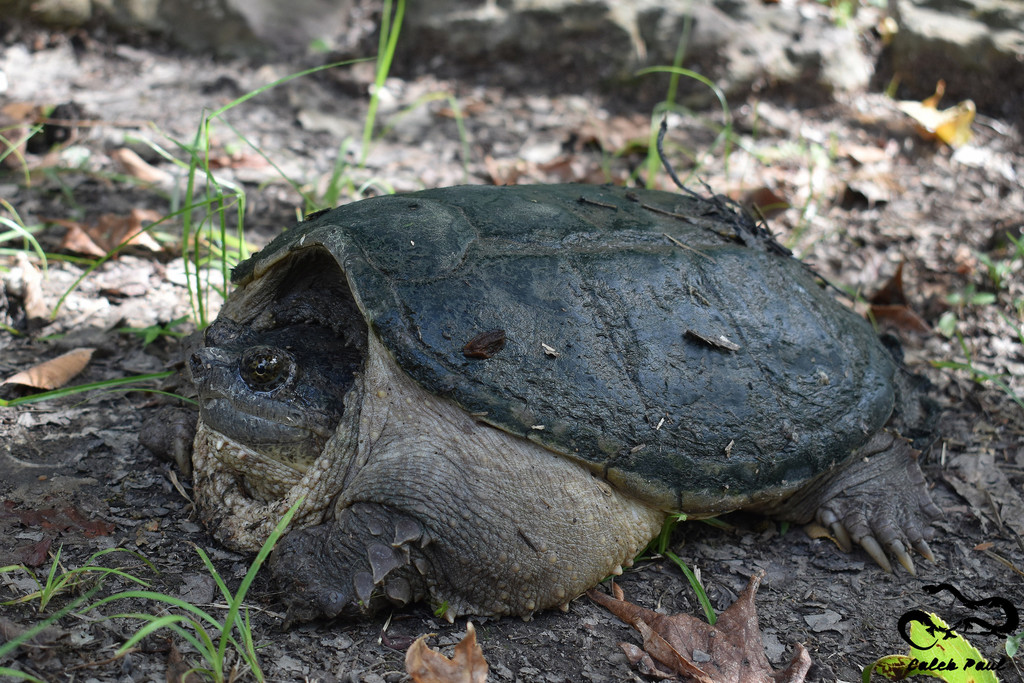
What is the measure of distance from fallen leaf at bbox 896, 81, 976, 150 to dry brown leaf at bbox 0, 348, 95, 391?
488 centimetres

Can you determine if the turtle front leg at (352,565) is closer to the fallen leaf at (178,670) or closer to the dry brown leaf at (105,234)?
the fallen leaf at (178,670)

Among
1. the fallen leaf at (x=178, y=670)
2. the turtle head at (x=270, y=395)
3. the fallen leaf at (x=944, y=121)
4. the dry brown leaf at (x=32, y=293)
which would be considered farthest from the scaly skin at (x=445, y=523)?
the fallen leaf at (x=944, y=121)

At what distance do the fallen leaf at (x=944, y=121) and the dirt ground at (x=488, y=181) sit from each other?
10 centimetres

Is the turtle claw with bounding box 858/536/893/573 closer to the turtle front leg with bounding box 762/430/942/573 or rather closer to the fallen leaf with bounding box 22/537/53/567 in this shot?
the turtle front leg with bounding box 762/430/942/573

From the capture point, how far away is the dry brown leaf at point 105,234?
3213mm

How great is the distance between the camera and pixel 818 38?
17.1 ft

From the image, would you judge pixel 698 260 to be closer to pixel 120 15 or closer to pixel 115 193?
pixel 115 193

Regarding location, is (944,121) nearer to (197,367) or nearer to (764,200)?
(764,200)

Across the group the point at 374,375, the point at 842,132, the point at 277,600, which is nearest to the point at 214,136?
the point at 374,375

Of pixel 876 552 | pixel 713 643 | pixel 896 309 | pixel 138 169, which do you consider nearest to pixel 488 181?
pixel 138 169

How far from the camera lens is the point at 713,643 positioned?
1978mm

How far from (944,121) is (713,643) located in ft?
13.9

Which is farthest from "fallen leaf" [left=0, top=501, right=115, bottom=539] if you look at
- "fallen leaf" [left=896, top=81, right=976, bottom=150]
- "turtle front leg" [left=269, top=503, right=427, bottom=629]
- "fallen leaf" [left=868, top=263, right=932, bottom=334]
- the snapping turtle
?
"fallen leaf" [left=896, top=81, right=976, bottom=150]

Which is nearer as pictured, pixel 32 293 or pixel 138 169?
pixel 32 293
